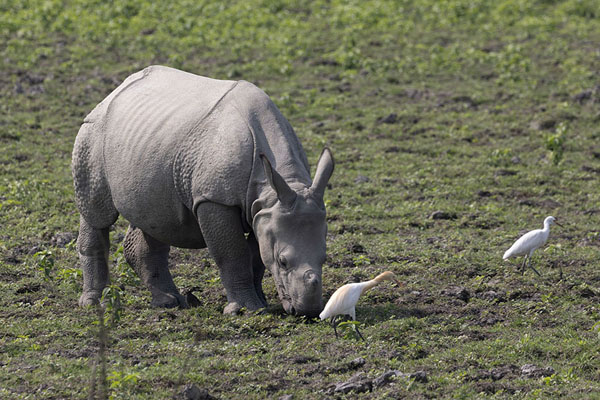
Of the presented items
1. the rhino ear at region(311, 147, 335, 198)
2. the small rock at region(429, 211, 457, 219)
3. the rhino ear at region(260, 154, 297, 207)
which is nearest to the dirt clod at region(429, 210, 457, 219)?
the small rock at region(429, 211, 457, 219)

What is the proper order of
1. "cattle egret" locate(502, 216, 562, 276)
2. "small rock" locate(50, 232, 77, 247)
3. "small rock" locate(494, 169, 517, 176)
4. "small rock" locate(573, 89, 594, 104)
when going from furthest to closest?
"small rock" locate(573, 89, 594, 104) < "small rock" locate(494, 169, 517, 176) < "small rock" locate(50, 232, 77, 247) < "cattle egret" locate(502, 216, 562, 276)

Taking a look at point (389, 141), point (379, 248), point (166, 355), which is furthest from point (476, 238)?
point (166, 355)

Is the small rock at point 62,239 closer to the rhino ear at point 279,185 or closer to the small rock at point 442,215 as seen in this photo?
the rhino ear at point 279,185

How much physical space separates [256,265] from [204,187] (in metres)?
0.90

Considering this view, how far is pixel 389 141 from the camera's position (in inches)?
537

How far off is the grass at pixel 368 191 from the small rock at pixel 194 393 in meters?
0.10

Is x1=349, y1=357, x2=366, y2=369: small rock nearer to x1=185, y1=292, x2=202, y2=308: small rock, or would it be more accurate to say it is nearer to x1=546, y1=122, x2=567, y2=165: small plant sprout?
x1=185, y1=292, x2=202, y2=308: small rock

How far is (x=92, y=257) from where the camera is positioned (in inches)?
348

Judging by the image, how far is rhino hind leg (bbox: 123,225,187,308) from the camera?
873 cm

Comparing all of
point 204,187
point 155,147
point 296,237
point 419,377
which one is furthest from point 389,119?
point 419,377

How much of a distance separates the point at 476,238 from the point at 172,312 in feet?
11.7

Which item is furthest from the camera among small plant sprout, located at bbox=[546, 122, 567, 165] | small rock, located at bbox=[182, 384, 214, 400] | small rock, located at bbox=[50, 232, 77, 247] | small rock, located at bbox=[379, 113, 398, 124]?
small rock, located at bbox=[379, 113, 398, 124]

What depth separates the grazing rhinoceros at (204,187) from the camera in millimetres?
7602

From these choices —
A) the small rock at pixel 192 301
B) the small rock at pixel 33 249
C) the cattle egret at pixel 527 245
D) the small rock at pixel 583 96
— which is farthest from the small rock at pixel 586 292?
the small rock at pixel 583 96
